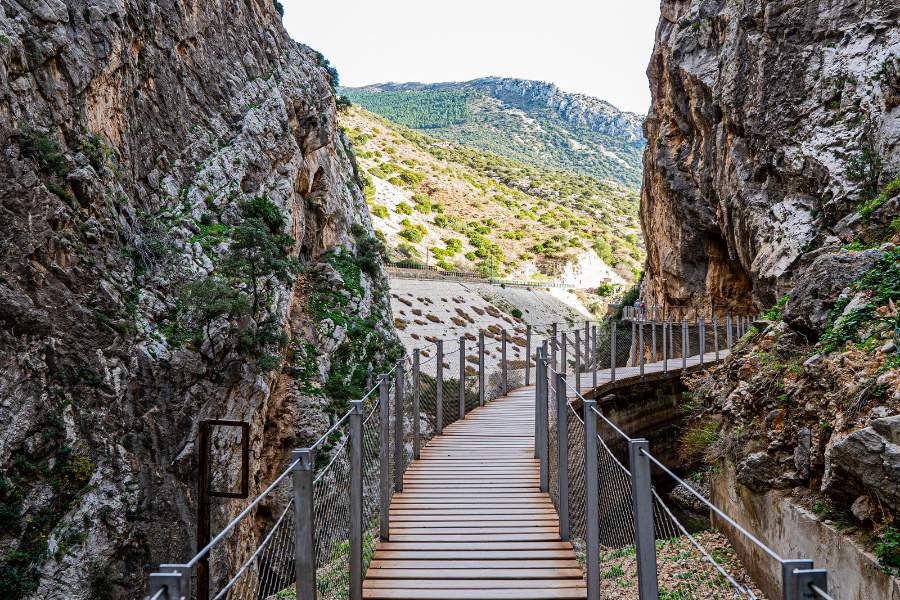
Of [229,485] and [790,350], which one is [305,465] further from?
[229,485]

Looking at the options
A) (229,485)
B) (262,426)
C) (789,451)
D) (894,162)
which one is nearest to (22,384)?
(229,485)

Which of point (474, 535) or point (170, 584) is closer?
point (170, 584)

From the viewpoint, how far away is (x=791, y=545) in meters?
5.39

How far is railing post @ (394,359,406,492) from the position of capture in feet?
23.1

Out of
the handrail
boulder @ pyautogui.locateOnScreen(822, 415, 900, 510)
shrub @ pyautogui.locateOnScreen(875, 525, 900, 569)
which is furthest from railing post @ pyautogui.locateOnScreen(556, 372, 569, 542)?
the handrail

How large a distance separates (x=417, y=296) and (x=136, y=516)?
2471 centimetres

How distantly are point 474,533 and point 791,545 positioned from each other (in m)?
2.82

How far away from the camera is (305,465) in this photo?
3.35 m

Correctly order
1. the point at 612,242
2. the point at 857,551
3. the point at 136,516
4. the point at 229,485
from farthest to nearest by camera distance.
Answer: the point at 612,242
the point at 229,485
the point at 136,516
the point at 857,551

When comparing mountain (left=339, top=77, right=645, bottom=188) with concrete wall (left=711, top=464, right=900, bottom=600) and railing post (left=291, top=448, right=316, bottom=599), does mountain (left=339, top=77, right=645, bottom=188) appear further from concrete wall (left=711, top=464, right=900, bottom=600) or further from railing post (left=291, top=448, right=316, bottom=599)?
railing post (left=291, top=448, right=316, bottom=599)

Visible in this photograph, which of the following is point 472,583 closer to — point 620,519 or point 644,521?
point 620,519

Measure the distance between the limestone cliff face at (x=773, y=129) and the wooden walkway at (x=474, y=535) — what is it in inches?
336

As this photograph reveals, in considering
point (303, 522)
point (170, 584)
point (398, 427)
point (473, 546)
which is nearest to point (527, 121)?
point (398, 427)

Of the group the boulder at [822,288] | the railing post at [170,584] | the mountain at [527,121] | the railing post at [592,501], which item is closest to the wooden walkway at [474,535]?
the railing post at [592,501]
